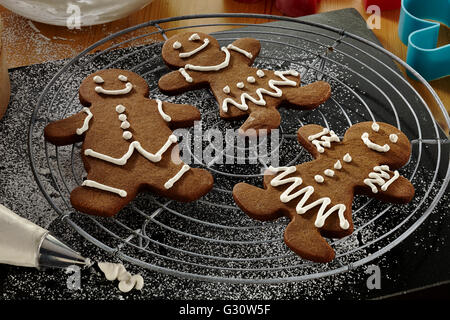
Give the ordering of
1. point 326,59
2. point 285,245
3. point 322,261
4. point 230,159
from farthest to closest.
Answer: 1. point 326,59
2. point 230,159
3. point 285,245
4. point 322,261

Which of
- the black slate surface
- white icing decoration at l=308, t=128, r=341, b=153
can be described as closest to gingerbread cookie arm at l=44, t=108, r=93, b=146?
the black slate surface

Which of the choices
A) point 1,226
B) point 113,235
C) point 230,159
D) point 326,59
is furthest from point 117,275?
point 326,59

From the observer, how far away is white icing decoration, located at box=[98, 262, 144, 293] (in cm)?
103

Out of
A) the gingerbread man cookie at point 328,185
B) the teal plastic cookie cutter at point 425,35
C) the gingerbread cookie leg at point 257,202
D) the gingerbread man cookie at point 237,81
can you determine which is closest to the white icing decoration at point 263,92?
the gingerbread man cookie at point 237,81

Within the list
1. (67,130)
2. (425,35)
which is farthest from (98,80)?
(425,35)

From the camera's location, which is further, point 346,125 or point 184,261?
point 346,125

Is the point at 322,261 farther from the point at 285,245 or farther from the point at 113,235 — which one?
the point at 113,235

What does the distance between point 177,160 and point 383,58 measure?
0.61 m

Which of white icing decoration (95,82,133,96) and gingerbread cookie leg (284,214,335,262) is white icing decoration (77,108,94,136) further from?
gingerbread cookie leg (284,214,335,262)

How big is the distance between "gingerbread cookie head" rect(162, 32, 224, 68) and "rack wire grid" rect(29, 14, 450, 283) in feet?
0.28

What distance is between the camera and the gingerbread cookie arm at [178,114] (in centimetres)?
118

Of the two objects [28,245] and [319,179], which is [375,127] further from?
[28,245]

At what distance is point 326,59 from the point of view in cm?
139

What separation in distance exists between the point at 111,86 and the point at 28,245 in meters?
0.38
